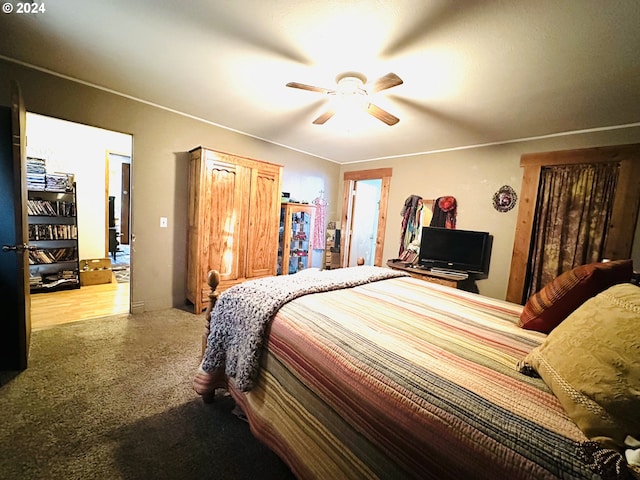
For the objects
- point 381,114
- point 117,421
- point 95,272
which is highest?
point 381,114

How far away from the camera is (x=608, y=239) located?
2.61 metres

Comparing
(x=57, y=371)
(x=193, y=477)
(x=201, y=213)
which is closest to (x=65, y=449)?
(x=193, y=477)

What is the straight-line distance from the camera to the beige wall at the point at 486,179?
9.72ft

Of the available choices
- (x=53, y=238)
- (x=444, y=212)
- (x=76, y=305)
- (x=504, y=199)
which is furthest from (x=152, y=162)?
(x=504, y=199)

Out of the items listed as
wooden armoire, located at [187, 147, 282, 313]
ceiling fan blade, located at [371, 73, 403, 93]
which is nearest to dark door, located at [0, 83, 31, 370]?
wooden armoire, located at [187, 147, 282, 313]

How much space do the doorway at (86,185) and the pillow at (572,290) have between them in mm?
3898

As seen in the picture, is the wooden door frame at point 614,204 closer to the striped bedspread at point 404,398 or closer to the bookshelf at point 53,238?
the striped bedspread at point 404,398

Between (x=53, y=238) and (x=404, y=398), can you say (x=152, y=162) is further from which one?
(x=404, y=398)

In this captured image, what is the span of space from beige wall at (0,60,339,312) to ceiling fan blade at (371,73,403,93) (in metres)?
2.38

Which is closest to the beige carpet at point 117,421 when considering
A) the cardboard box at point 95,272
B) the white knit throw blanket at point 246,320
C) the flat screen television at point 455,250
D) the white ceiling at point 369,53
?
the white knit throw blanket at point 246,320

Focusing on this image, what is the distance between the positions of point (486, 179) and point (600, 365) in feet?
10.7

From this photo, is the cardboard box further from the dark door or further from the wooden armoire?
the dark door

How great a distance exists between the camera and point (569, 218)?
2.86m

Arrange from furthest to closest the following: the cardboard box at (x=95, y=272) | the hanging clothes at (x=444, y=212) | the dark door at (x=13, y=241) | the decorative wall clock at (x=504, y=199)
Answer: the cardboard box at (x=95, y=272) → the hanging clothes at (x=444, y=212) → the decorative wall clock at (x=504, y=199) → the dark door at (x=13, y=241)
